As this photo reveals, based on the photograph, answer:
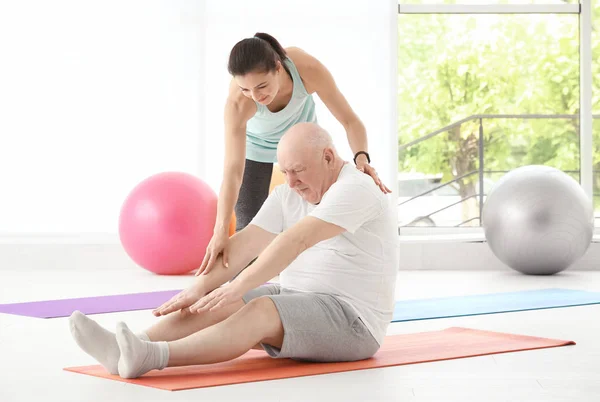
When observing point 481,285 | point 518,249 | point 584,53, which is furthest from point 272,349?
point 584,53

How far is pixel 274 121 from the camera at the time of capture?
3.28 metres

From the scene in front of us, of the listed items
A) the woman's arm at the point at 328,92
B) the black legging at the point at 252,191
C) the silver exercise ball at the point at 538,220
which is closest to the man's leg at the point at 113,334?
the woman's arm at the point at 328,92

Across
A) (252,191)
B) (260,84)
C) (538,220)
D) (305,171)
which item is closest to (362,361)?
(305,171)

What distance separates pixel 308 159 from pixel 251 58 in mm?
469

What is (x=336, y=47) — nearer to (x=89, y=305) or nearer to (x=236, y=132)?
(x=89, y=305)

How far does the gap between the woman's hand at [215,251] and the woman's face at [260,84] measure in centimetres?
46

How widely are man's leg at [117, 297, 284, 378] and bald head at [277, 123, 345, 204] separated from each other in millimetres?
305

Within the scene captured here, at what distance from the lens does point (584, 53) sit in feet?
22.4

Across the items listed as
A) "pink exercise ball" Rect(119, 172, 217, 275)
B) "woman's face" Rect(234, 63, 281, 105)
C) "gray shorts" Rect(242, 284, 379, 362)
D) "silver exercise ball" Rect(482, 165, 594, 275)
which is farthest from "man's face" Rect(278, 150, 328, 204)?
"silver exercise ball" Rect(482, 165, 594, 275)

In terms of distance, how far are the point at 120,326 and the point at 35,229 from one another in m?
4.62

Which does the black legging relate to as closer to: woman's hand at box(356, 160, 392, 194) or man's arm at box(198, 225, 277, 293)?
woman's hand at box(356, 160, 392, 194)

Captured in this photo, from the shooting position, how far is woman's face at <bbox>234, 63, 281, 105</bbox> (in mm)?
2713

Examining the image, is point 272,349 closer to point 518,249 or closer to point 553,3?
point 518,249

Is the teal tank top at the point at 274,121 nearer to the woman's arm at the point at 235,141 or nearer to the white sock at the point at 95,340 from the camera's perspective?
the woman's arm at the point at 235,141
